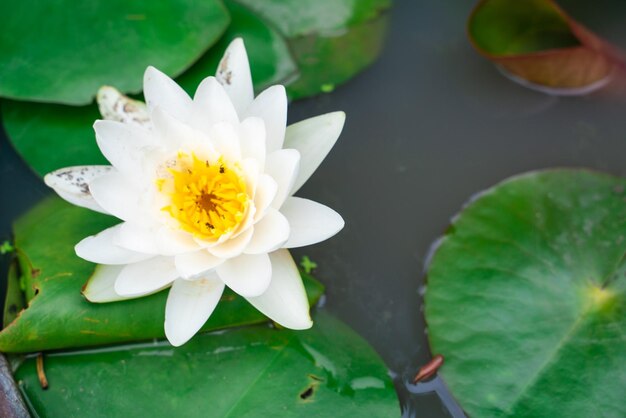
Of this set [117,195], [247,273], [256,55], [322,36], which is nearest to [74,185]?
[117,195]

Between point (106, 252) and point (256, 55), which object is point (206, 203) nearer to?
point (106, 252)

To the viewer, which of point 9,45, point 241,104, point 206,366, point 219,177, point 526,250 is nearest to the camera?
point 219,177

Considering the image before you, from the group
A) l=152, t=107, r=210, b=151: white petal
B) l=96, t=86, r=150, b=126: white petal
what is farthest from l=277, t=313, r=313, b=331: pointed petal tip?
l=96, t=86, r=150, b=126: white petal

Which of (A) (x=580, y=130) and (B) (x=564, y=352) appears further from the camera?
(A) (x=580, y=130)

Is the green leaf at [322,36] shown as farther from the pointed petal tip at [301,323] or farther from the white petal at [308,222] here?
the pointed petal tip at [301,323]

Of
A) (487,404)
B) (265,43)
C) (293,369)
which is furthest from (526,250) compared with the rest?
(265,43)

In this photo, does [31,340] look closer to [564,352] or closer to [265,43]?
[265,43]

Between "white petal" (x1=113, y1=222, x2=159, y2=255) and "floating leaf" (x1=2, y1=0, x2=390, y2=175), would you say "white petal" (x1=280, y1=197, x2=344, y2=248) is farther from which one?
"floating leaf" (x1=2, y1=0, x2=390, y2=175)
